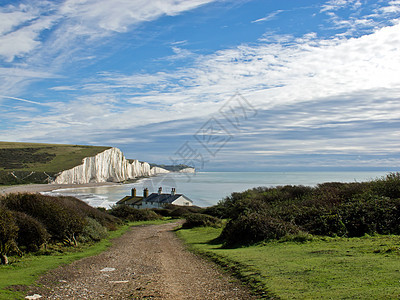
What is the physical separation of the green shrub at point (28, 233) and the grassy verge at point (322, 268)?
7.30 metres

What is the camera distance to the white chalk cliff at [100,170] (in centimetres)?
10204

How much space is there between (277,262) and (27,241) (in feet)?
35.0

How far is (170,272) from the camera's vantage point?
1117cm

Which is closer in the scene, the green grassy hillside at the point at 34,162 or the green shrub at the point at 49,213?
the green shrub at the point at 49,213

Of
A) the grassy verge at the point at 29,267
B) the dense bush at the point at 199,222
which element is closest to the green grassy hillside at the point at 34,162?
the dense bush at the point at 199,222

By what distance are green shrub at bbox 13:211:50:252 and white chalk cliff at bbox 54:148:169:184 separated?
86.3 metres

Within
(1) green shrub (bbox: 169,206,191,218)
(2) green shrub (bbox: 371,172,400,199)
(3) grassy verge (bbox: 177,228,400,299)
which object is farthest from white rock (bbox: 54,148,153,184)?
(3) grassy verge (bbox: 177,228,400,299)

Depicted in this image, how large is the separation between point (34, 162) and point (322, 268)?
4564 inches

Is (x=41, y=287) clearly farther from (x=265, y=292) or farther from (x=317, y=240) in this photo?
(x=317, y=240)

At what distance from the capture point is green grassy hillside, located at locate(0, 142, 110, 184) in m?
92.2

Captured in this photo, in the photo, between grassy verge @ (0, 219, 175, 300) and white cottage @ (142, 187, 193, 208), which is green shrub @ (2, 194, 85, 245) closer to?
grassy verge @ (0, 219, 175, 300)

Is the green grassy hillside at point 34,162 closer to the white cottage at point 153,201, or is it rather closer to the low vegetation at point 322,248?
the white cottage at point 153,201

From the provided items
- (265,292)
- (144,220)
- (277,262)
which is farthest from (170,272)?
(144,220)

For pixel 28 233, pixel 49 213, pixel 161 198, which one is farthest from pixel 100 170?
pixel 28 233
